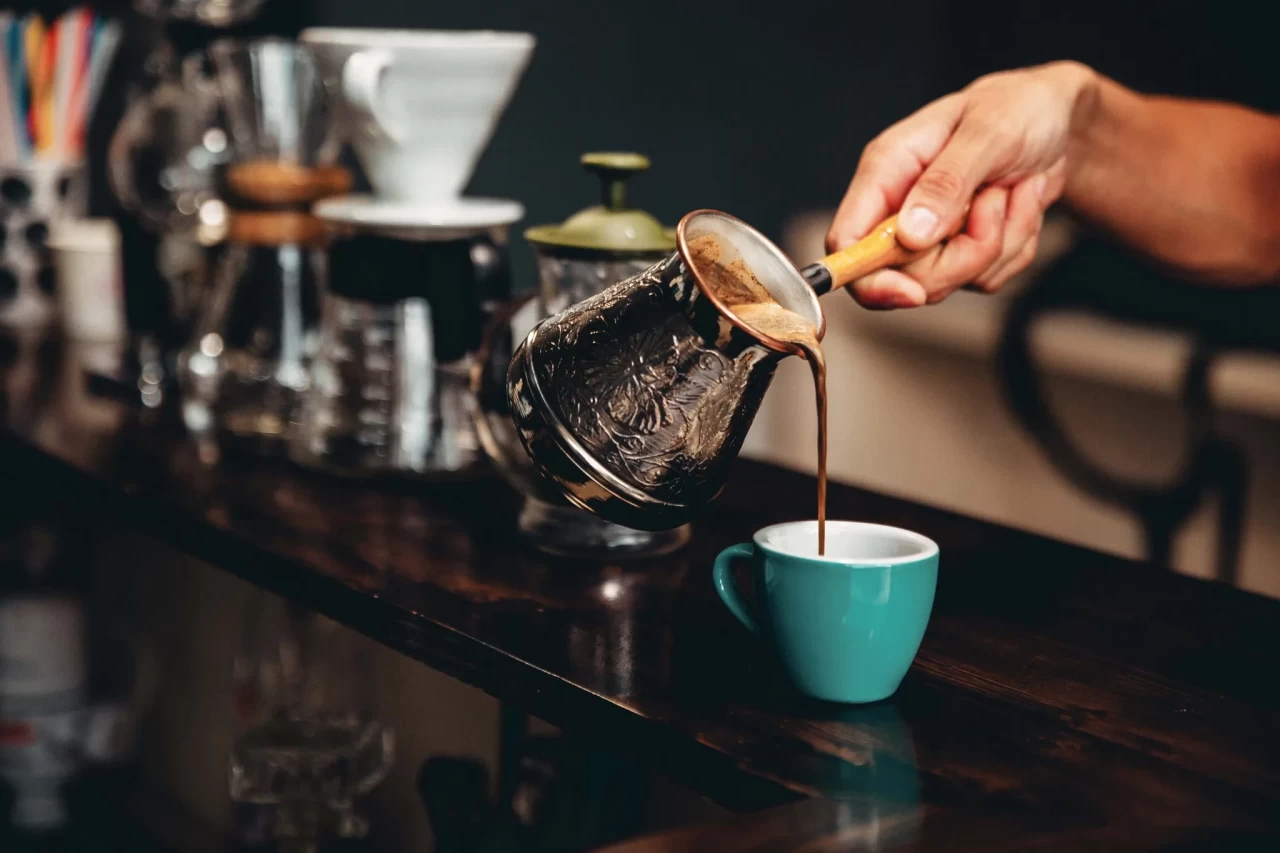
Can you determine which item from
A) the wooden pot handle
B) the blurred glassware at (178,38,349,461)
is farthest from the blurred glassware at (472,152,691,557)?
the blurred glassware at (178,38,349,461)

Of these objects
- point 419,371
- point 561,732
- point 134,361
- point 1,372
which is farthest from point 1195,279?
point 1,372

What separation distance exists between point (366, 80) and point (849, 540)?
0.60 metres

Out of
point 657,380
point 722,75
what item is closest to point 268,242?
point 657,380

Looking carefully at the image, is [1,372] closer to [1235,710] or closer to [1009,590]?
[1009,590]

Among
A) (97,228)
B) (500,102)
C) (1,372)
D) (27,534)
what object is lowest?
(27,534)

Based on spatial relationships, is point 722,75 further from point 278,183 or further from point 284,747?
point 284,747

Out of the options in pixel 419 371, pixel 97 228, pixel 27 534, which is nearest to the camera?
pixel 419 371

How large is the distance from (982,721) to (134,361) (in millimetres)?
1284

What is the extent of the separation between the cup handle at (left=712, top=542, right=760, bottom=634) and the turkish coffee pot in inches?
1.4

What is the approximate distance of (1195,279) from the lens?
1.56 meters

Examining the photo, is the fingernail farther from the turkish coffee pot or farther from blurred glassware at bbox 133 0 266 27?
blurred glassware at bbox 133 0 266 27

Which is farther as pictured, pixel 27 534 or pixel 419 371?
pixel 27 534

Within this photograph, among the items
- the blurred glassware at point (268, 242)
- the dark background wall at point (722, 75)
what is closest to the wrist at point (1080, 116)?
the blurred glassware at point (268, 242)

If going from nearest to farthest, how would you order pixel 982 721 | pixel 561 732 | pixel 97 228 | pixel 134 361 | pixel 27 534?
pixel 982 721 → pixel 561 732 → pixel 27 534 → pixel 134 361 → pixel 97 228
